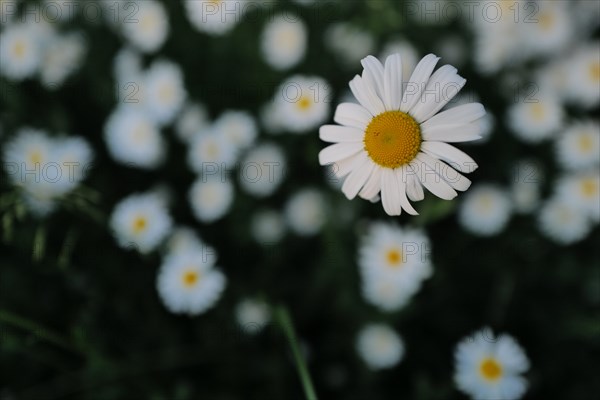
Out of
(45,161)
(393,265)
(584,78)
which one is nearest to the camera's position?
(393,265)

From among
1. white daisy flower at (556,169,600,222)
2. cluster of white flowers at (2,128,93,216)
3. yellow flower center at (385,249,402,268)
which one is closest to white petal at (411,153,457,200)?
yellow flower center at (385,249,402,268)

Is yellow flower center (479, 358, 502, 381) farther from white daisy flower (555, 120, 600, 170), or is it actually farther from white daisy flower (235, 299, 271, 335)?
white daisy flower (555, 120, 600, 170)

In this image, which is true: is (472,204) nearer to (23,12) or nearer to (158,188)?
(158,188)

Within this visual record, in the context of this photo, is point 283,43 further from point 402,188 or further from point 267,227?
point 402,188

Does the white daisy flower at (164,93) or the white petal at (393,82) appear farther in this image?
the white daisy flower at (164,93)

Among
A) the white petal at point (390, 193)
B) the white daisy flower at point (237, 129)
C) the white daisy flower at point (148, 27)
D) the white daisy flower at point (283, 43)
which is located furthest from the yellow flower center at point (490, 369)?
the white daisy flower at point (148, 27)

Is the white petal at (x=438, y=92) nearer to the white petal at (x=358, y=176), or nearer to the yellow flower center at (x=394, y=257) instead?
the white petal at (x=358, y=176)

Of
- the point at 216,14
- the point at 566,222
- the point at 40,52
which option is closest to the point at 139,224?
the point at 216,14
